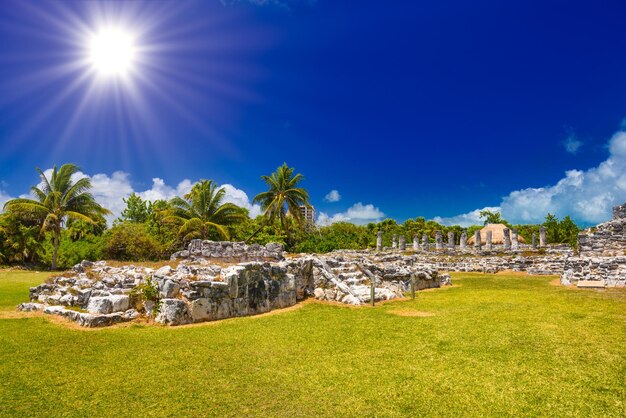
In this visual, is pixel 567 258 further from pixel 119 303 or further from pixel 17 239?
pixel 17 239

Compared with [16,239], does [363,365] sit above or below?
below

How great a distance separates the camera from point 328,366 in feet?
22.5

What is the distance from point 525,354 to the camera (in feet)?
23.6

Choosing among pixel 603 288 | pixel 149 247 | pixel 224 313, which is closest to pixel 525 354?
pixel 224 313

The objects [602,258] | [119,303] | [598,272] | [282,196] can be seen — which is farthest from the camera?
[282,196]

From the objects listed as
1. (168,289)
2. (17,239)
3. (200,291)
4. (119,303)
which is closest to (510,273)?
(200,291)

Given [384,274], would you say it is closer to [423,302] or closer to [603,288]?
[423,302]

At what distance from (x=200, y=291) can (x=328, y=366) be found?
228 inches

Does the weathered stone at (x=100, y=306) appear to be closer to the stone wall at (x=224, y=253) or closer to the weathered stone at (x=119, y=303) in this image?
the weathered stone at (x=119, y=303)

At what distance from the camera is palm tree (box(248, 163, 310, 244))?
3581cm

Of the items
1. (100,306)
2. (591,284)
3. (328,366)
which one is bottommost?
(328,366)

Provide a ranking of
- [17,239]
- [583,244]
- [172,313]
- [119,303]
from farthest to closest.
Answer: [17,239] → [583,244] → [119,303] → [172,313]

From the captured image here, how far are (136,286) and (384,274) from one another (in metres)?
11.5

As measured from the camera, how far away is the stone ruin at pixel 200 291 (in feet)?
35.2
